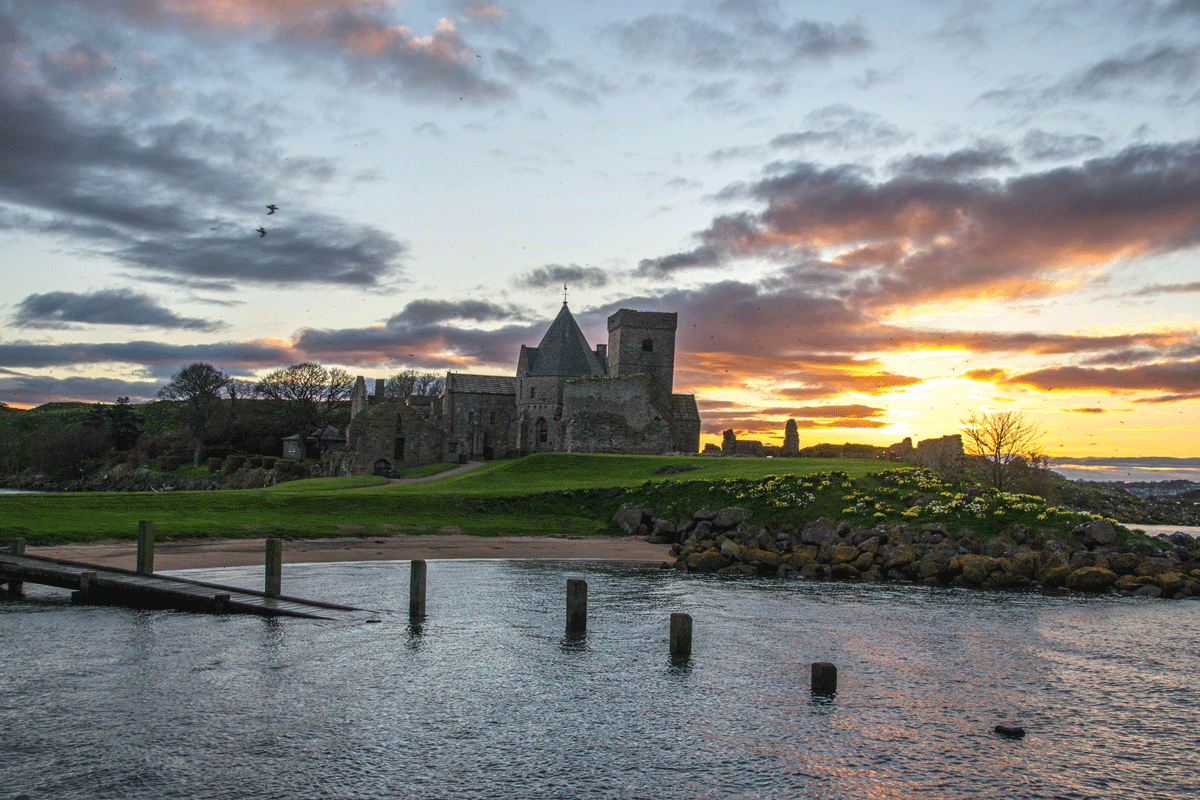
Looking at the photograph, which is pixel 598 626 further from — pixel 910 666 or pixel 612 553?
pixel 612 553

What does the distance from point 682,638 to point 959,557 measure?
15.9 metres

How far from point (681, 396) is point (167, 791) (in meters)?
68.0

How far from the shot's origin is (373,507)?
1416 inches

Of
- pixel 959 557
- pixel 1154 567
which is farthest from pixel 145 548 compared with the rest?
pixel 1154 567

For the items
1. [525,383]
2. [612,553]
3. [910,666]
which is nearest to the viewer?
[910,666]

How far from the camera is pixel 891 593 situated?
23.2m

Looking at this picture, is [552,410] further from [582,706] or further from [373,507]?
[582,706]

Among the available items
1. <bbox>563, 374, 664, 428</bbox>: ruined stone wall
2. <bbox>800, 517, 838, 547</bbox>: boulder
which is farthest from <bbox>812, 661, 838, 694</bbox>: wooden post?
<bbox>563, 374, 664, 428</bbox>: ruined stone wall

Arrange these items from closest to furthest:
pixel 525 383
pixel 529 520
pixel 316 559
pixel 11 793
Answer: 1. pixel 11 793
2. pixel 316 559
3. pixel 529 520
4. pixel 525 383

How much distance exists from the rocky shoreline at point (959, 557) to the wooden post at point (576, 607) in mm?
11579

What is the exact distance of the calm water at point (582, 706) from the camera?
9.45 metres

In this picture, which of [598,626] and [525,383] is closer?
[598,626]

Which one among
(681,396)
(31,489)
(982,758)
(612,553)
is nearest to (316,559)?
(612,553)

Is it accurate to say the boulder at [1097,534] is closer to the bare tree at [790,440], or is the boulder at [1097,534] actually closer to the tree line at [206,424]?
the bare tree at [790,440]
